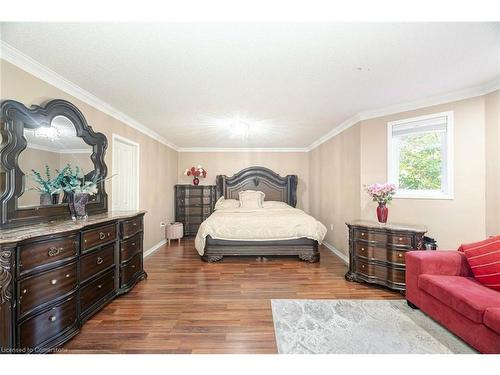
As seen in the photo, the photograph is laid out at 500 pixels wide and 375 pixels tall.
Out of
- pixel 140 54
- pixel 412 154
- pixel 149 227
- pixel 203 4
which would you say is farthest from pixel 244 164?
pixel 203 4

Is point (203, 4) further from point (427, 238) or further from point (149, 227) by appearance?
point (149, 227)

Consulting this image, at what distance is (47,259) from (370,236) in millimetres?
3345

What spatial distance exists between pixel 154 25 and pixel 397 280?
11.7 ft

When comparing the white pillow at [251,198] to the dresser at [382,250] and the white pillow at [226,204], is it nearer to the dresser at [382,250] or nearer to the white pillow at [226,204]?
the white pillow at [226,204]

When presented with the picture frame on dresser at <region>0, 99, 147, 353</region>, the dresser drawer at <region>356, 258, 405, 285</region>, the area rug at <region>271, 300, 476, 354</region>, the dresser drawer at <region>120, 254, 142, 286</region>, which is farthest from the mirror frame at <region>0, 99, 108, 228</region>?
the dresser drawer at <region>356, 258, 405, 285</region>

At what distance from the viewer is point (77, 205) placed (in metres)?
2.20

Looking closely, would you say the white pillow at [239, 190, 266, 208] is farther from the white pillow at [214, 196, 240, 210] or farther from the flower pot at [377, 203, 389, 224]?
the flower pot at [377, 203, 389, 224]

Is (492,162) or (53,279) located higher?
(492,162)

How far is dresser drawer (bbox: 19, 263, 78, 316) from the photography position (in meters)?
1.43

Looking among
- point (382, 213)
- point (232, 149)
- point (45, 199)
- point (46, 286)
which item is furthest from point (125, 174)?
point (382, 213)

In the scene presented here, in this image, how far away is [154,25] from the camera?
1.50 meters

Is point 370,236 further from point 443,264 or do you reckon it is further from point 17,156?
point 17,156

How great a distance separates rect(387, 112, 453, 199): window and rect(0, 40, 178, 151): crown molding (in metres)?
4.15
